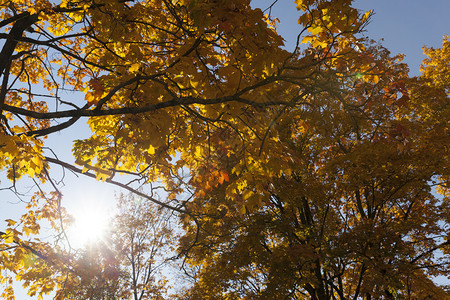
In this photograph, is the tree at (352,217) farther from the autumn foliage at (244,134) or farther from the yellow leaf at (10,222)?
the yellow leaf at (10,222)

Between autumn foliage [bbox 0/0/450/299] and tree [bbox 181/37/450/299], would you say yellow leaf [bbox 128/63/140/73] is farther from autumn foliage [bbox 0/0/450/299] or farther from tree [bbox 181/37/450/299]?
tree [bbox 181/37/450/299]

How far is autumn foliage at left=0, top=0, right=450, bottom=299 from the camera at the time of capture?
2.73m

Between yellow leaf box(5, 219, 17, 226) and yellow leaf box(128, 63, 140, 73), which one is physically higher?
yellow leaf box(128, 63, 140, 73)

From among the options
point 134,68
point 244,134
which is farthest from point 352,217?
point 134,68

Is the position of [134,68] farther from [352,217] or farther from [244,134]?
[352,217]

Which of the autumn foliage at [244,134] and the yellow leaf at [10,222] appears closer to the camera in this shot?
the autumn foliage at [244,134]

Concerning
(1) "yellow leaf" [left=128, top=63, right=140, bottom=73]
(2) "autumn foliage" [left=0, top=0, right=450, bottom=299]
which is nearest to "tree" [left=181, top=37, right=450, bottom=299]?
(2) "autumn foliage" [left=0, top=0, right=450, bottom=299]

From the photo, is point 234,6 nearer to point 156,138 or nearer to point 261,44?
point 261,44

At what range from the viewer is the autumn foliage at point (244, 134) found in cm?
273

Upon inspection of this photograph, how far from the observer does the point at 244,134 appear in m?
3.49

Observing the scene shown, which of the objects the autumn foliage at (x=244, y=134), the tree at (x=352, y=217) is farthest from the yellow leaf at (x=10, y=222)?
the tree at (x=352, y=217)

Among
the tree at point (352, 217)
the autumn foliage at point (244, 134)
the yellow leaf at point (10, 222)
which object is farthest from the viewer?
the tree at point (352, 217)

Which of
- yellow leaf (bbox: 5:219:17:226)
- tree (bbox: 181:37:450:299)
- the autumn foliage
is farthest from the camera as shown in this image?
tree (bbox: 181:37:450:299)

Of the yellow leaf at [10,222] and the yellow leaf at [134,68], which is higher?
the yellow leaf at [134,68]
